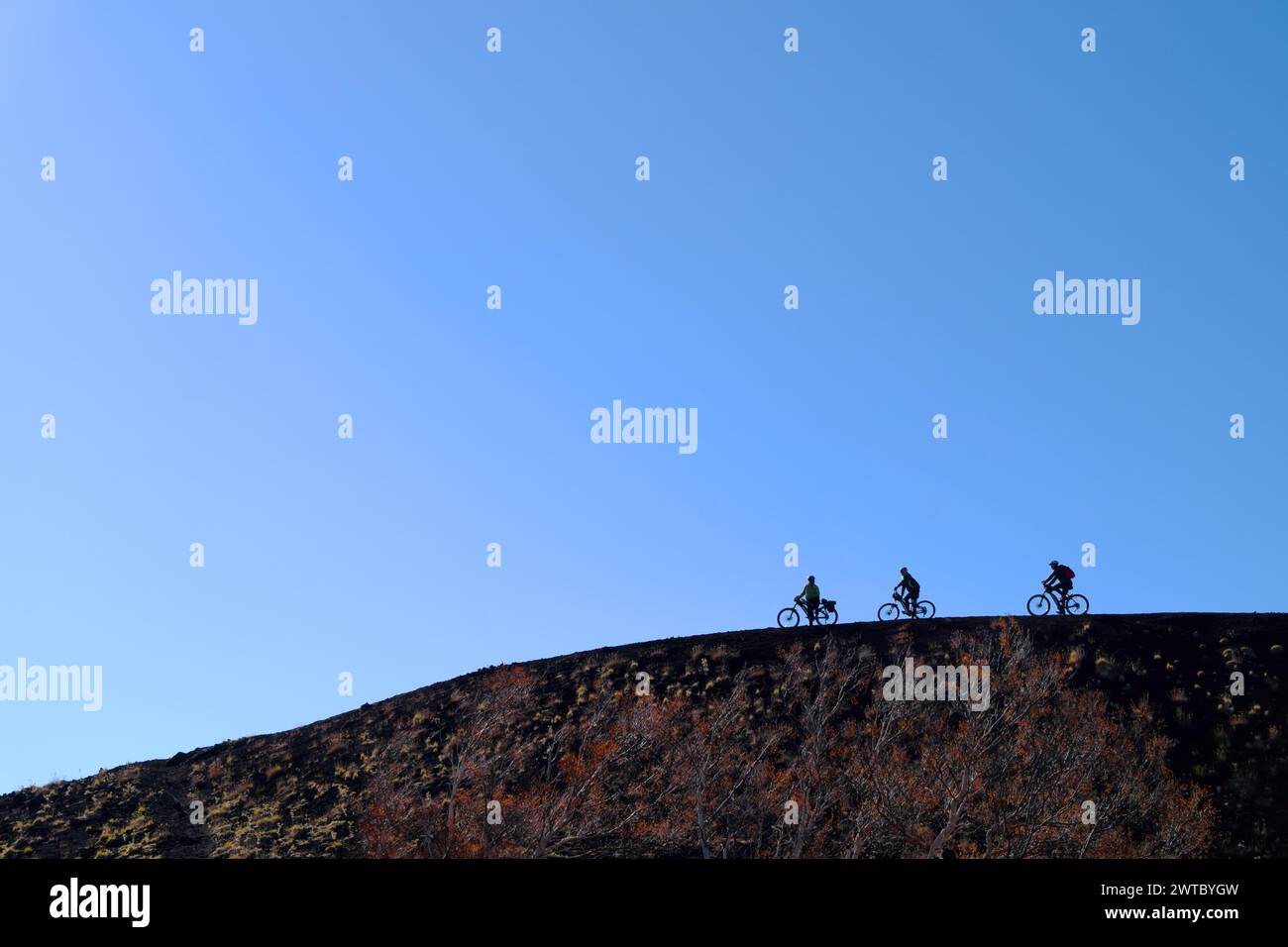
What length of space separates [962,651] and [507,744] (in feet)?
62.9

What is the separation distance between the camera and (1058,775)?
1323 inches

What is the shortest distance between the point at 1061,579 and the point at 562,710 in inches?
855

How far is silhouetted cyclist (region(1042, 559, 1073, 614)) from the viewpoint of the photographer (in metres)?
47.6

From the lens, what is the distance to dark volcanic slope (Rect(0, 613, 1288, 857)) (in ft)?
142

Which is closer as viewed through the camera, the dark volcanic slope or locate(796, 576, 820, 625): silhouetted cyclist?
the dark volcanic slope

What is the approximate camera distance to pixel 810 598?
47.4 m

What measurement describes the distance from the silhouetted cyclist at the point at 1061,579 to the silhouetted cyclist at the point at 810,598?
Answer: 9.25 metres

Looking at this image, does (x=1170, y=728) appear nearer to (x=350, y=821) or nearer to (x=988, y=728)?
(x=988, y=728)

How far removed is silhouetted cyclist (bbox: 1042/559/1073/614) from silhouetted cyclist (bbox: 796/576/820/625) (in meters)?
9.25

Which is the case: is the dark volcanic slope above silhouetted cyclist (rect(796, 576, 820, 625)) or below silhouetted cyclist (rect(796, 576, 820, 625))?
below

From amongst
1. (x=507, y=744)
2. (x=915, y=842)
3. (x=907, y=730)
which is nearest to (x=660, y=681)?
(x=507, y=744)

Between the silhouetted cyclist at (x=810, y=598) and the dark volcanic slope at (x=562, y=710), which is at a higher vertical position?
the silhouetted cyclist at (x=810, y=598)

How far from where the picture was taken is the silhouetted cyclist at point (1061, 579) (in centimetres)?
4756
